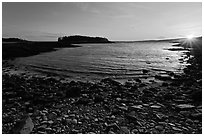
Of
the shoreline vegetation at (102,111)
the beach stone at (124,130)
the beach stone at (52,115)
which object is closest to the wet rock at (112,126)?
the shoreline vegetation at (102,111)

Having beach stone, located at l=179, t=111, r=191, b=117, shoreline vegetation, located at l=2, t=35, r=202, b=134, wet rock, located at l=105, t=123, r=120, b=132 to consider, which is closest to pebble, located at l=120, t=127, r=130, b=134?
shoreline vegetation, located at l=2, t=35, r=202, b=134

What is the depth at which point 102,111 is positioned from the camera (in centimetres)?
741

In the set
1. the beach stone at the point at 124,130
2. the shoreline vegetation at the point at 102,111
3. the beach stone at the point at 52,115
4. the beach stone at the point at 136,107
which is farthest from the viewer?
the beach stone at the point at 136,107

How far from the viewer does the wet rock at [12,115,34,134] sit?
222 inches

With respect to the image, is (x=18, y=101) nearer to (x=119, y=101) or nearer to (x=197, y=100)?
(x=119, y=101)

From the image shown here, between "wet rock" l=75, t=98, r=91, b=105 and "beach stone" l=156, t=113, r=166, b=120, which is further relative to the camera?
"wet rock" l=75, t=98, r=91, b=105

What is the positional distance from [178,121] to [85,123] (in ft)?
11.7

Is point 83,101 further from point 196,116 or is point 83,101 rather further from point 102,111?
point 196,116

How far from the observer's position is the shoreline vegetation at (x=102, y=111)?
19.7 feet

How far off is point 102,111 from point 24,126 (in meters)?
3.07

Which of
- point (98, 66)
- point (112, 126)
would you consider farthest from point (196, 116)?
point (98, 66)

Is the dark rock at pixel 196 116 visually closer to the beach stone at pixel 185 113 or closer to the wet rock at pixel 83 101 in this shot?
the beach stone at pixel 185 113

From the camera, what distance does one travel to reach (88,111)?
7395 millimetres

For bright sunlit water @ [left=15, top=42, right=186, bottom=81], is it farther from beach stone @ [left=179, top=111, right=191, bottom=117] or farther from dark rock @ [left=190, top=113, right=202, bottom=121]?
dark rock @ [left=190, top=113, right=202, bottom=121]
